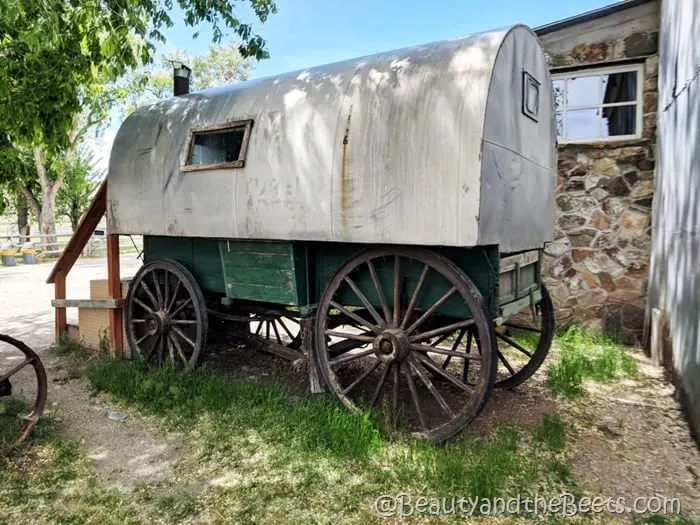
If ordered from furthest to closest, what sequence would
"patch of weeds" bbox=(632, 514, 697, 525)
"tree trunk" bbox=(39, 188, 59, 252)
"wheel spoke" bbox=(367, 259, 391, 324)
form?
"tree trunk" bbox=(39, 188, 59, 252) → "wheel spoke" bbox=(367, 259, 391, 324) → "patch of weeds" bbox=(632, 514, 697, 525)

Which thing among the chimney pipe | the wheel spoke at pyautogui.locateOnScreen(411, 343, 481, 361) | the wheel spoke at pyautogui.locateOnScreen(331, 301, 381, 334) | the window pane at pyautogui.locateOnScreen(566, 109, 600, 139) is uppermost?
the chimney pipe

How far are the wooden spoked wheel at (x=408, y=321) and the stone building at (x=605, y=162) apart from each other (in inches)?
154

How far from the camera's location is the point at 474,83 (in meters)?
3.61

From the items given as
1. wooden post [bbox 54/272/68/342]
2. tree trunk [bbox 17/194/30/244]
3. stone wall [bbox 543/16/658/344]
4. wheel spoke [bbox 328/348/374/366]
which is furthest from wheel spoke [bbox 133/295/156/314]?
tree trunk [bbox 17/194/30/244]

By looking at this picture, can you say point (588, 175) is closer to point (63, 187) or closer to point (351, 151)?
point (351, 151)

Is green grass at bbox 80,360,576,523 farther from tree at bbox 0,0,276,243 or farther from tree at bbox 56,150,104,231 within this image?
tree at bbox 56,150,104,231

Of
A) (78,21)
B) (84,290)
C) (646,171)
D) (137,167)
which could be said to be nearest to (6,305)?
(84,290)

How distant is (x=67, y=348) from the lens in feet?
22.1

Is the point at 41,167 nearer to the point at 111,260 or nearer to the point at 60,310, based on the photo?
the point at 60,310

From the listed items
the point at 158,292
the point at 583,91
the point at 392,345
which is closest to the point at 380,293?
the point at 392,345

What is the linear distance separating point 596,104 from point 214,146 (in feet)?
17.9

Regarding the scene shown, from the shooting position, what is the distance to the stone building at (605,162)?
7.02 meters

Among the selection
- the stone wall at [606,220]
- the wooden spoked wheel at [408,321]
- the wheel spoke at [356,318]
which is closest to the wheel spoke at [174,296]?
the wooden spoked wheel at [408,321]

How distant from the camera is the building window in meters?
7.22
